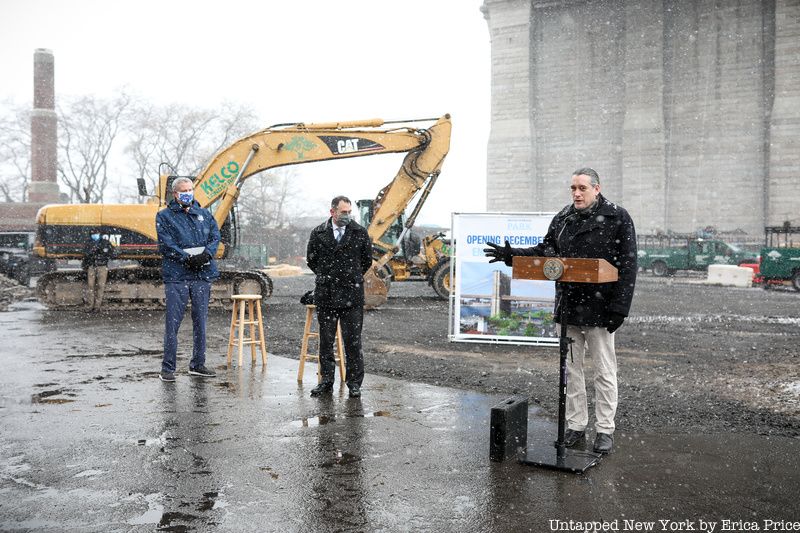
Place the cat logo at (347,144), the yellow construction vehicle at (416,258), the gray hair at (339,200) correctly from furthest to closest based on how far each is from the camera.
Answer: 1. the yellow construction vehicle at (416,258)
2. the cat logo at (347,144)
3. the gray hair at (339,200)

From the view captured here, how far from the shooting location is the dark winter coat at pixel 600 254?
5.14 meters

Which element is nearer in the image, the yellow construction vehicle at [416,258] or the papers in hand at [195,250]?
the papers in hand at [195,250]

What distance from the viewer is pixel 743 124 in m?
38.2

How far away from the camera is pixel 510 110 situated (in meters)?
42.4

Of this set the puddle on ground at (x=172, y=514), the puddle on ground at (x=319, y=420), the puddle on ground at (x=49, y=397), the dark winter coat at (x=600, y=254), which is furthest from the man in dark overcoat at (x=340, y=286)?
the puddle on ground at (x=172, y=514)

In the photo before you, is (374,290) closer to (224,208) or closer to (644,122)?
(224,208)

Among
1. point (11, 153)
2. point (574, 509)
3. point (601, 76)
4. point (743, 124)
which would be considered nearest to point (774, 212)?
point (743, 124)

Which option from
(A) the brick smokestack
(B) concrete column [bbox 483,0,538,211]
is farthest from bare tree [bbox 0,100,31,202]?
(B) concrete column [bbox 483,0,538,211]

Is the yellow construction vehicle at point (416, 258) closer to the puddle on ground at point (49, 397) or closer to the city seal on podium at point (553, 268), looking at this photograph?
the puddle on ground at point (49, 397)

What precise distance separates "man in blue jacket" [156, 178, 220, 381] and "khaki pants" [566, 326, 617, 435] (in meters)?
4.16

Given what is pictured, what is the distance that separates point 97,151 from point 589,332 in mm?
53279

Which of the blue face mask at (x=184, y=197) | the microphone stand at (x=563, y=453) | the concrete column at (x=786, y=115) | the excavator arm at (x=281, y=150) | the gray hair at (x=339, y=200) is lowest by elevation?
the microphone stand at (x=563, y=453)

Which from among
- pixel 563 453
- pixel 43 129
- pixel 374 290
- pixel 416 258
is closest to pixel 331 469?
pixel 563 453

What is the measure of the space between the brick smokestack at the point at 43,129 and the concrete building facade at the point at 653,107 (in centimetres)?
3112
